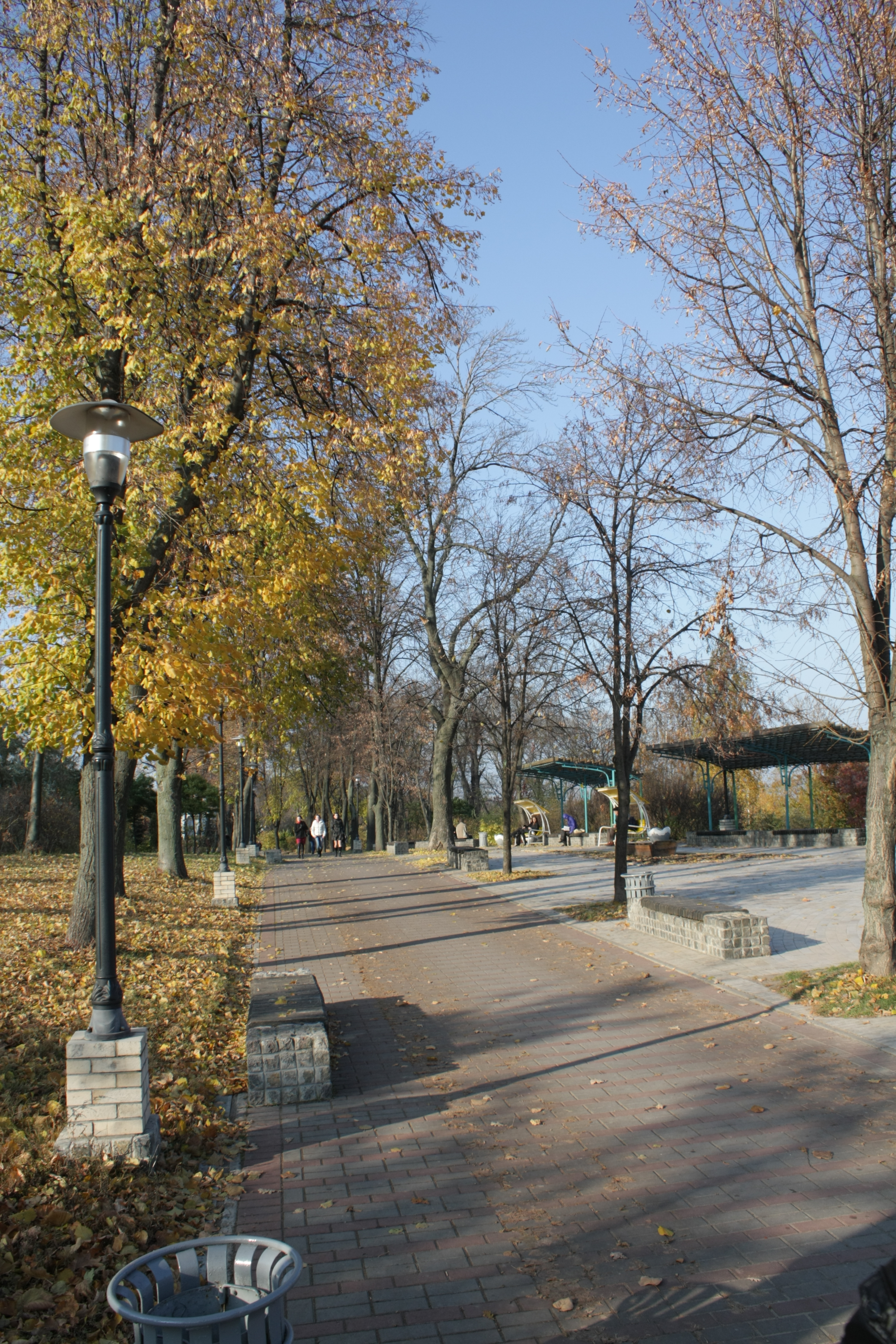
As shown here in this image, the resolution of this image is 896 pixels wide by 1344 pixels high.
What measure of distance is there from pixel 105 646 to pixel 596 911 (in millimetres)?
11107

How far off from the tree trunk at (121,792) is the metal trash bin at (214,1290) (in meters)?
9.56

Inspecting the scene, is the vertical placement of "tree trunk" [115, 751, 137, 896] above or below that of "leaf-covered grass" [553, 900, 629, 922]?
above

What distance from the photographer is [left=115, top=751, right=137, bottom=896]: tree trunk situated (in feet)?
43.5

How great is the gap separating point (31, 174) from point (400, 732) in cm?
3106

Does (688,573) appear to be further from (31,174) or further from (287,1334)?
(287,1334)

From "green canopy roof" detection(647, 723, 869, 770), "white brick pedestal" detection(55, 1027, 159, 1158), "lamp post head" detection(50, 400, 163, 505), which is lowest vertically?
"white brick pedestal" detection(55, 1027, 159, 1158)

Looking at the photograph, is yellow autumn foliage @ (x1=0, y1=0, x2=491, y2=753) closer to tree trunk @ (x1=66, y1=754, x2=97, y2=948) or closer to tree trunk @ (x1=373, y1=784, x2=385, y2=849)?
tree trunk @ (x1=66, y1=754, x2=97, y2=948)

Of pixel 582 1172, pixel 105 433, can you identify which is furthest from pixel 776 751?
pixel 105 433

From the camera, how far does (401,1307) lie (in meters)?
3.99

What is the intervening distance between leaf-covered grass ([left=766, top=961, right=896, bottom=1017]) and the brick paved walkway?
48 centimetres

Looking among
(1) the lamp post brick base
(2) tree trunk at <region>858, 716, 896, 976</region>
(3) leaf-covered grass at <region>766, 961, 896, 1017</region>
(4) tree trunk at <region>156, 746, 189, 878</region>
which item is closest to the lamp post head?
(2) tree trunk at <region>858, 716, 896, 976</region>

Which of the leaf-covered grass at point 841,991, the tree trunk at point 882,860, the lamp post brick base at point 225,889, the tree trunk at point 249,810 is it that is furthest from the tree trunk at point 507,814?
the tree trunk at point 249,810

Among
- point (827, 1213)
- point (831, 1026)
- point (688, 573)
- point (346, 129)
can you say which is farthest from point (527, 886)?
point (827, 1213)

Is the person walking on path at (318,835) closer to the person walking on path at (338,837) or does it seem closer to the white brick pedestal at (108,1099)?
the person walking on path at (338,837)
